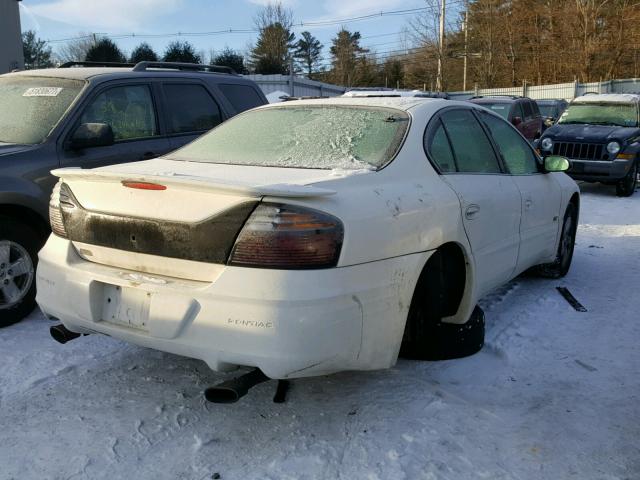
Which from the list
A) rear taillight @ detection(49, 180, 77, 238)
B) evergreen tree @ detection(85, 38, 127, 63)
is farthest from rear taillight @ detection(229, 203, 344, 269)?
evergreen tree @ detection(85, 38, 127, 63)

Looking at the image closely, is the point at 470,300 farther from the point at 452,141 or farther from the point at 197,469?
the point at 197,469

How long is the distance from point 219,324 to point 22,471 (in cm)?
100

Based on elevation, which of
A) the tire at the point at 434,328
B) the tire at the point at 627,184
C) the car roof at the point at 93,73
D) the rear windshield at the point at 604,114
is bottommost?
the tire at the point at 627,184

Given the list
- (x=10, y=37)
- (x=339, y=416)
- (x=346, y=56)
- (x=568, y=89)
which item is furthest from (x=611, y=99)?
(x=346, y=56)

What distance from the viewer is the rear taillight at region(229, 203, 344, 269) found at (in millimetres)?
2590

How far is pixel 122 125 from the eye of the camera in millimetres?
5098

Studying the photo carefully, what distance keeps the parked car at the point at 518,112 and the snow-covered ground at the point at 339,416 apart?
1189cm

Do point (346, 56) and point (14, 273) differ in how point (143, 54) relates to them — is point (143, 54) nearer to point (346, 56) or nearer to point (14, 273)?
point (346, 56)

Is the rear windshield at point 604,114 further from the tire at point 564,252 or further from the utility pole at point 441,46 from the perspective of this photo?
the utility pole at point 441,46

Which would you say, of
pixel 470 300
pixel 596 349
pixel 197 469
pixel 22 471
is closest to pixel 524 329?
pixel 596 349

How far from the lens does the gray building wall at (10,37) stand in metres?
19.5

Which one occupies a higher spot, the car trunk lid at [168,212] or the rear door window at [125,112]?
the rear door window at [125,112]

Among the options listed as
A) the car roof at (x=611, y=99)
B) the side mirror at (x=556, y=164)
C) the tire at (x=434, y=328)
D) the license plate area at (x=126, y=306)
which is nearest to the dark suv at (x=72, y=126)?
the license plate area at (x=126, y=306)

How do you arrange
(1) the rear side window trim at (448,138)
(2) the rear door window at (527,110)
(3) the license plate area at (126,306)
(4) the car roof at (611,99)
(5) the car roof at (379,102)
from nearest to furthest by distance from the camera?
(3) the license plate area at (126,306), (1) the rear side window trim at (448,138), (5) the car roof at (379,102), (4) the car roof at (611,99), (2) the rear door window at (527,110)
